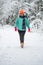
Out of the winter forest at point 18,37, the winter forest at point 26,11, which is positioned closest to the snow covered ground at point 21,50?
the winter forest at point 18,37

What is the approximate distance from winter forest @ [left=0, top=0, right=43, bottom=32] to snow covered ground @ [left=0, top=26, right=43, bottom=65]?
52.7 inches

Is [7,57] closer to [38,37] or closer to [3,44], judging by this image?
[3,44]

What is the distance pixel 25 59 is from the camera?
846cm

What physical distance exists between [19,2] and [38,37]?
4310mm

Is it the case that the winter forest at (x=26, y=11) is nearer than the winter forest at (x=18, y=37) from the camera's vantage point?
No

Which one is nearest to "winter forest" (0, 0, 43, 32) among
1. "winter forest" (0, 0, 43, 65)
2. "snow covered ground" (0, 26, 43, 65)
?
"winter forest" (0, 0, 43, 65)

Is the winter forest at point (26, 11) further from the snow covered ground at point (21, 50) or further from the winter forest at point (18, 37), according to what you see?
the snow covered ground at point (21, 50)

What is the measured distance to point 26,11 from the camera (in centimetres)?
1659

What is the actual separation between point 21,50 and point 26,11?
7018 millimetres

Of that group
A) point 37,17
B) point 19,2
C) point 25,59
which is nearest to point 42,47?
point 25,59

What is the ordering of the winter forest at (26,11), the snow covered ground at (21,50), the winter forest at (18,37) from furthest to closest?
the winter forest at (26,11)
the winter forest at (18,37)
the snow covered ground at (21,50)

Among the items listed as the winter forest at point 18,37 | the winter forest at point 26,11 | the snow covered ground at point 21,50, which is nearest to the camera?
the snow covered ground at point 21,50

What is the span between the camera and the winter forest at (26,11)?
1546 centimetres

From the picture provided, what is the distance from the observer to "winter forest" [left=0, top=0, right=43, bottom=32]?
15.5 metres
